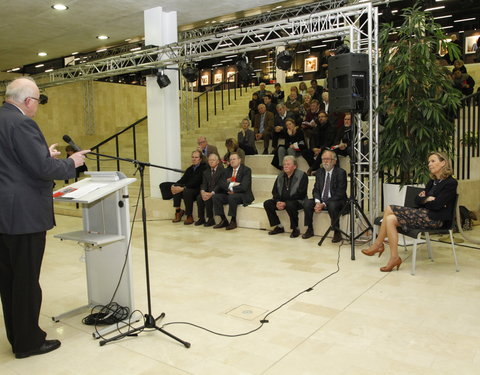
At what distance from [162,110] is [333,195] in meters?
Result: 3.59

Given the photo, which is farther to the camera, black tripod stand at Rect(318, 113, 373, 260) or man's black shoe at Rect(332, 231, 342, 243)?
man's black shoe at Rect(332, 231, 342, 243)

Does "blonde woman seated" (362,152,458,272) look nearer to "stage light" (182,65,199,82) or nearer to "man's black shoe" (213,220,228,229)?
"man's black shoe" (213,220,228,229)

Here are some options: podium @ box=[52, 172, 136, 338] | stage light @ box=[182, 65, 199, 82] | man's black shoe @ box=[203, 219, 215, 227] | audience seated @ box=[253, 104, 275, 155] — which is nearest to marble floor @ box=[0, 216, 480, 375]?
podium @ box=[52, 172, 136, 338]

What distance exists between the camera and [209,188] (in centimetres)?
705

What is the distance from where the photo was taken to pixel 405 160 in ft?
17.3

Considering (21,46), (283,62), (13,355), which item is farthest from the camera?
(21,46)

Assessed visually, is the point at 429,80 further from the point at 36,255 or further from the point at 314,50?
the point at 314,50

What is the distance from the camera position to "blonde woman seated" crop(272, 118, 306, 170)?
7.73m

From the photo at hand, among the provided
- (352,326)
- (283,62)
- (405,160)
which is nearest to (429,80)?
(405,160)

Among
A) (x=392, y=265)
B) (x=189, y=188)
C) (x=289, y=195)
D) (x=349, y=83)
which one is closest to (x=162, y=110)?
(x=189, y=188)

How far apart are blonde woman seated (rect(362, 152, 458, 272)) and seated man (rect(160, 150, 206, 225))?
3.50m

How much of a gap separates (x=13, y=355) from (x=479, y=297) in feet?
11.2

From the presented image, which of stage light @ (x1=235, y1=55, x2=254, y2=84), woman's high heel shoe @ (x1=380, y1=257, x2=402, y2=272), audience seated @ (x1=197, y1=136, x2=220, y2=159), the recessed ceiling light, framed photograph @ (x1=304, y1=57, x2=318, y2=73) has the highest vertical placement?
framed photograph @ (x1=304, y1=57, x2=318, y2=73)

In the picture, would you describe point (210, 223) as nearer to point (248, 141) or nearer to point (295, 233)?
point (295, 233)
